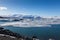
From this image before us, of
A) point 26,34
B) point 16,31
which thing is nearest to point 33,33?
point 26,34

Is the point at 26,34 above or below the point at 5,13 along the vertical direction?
below

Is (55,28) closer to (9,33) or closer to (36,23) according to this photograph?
(36,23)

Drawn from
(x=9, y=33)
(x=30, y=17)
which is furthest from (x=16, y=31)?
(x=30, y=17)

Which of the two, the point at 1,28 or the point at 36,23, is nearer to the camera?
the point at 36,23

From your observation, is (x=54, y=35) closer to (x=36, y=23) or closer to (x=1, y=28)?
(x=36, y=23)

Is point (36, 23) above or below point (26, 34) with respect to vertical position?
above

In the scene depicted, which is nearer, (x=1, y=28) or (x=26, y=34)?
(x=26, y=34)

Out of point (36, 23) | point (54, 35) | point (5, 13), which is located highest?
point (5, 13)

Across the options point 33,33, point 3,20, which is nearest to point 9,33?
point 3,20
